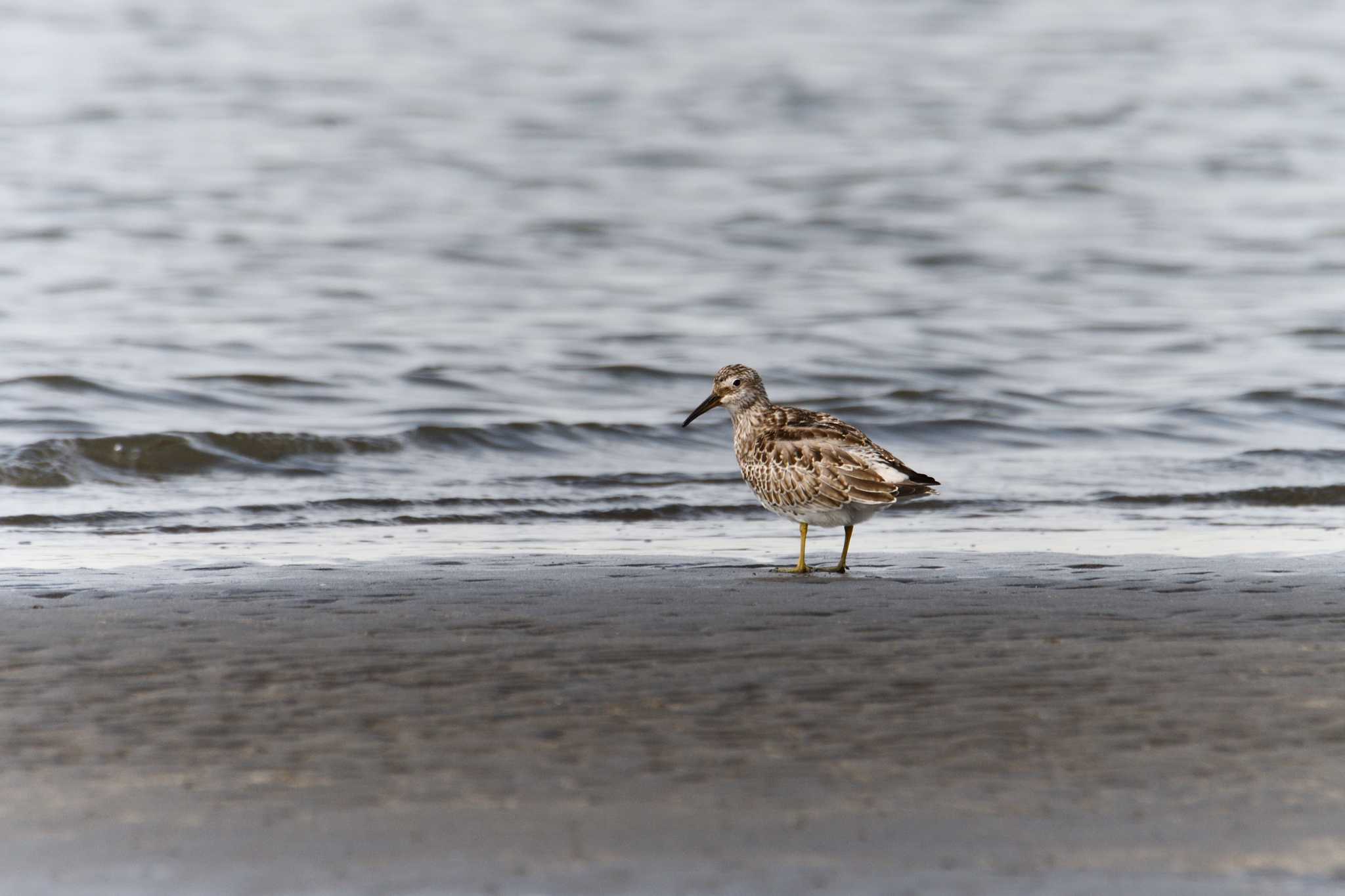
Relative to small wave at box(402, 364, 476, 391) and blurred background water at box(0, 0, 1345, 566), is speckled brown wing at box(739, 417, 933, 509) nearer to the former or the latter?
blurred background water at box(0, 0, 1345, 566)

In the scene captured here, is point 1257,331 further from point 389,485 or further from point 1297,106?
point 1297,106

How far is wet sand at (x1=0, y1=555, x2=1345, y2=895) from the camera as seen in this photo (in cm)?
372

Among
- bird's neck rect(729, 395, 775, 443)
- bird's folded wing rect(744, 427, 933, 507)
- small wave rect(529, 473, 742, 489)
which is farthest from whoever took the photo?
small wave rect(529, 473, 742, 489)

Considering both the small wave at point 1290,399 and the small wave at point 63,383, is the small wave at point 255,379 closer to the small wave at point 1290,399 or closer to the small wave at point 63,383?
the small wave at point 63,383

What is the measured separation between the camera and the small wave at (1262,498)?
398 inches

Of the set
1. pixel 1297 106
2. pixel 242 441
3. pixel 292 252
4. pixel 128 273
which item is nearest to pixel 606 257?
pixel 292 252

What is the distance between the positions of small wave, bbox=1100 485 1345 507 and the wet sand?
3.07 meters

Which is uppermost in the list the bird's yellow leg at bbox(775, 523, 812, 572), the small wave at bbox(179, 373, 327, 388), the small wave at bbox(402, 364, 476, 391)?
the small wave at bbox(402, 364, 476, 391)

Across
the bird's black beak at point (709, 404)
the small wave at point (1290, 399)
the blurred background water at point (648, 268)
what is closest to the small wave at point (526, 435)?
the blurred background water at point (648, 268)

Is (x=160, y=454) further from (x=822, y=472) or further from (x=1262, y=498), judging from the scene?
(x=1262, y=498)

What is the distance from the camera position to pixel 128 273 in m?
17.8

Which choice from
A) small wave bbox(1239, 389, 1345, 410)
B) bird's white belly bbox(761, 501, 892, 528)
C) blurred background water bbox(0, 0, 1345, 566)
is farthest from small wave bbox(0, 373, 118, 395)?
small wave bbox(1239, 389, 1345, 410)

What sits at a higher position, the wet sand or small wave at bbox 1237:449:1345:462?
small wave at bbox 1237:449:1345:462

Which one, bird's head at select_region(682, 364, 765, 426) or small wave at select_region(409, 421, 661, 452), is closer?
bird's head at select_region(682, 364, 765, 426)
